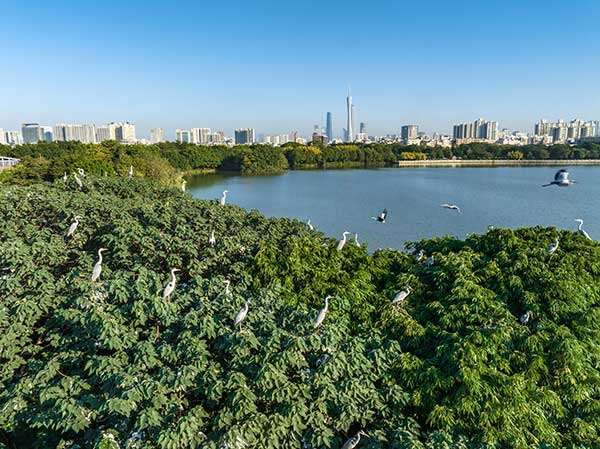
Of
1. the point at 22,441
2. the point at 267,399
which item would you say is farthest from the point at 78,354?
the point at 267,399

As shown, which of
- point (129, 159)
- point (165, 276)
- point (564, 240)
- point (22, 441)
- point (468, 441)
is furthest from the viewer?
point (129, 159)

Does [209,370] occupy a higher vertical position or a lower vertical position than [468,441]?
higher

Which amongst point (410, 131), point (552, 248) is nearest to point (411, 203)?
point (552, 248)

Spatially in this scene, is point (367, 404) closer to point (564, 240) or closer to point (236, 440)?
point (236, 440)

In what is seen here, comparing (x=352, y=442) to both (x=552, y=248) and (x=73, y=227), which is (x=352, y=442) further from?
(x=73, y=227)

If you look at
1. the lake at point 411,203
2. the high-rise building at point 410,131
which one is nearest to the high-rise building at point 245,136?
the high-rise building at point 410,131

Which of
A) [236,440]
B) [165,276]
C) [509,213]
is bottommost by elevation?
[509,213]
